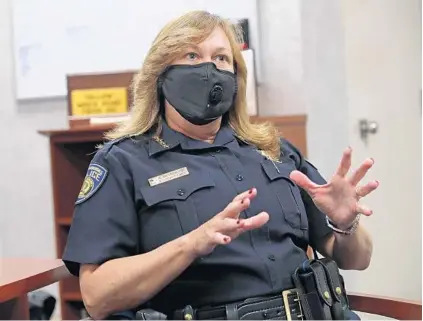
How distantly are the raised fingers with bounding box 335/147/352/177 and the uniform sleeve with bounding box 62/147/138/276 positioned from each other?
47cm

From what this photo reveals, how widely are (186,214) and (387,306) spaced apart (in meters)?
0.52

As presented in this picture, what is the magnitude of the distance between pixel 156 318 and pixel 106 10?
1954mm

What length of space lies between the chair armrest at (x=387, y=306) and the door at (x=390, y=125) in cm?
131

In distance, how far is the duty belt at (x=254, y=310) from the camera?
135 cm

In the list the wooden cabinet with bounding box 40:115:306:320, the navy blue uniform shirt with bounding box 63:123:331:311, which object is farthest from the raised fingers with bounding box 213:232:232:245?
the wooden cabinet with bounding box 40:115:306:320

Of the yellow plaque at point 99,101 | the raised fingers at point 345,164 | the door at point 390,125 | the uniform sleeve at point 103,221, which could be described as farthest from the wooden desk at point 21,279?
the door at point 390,125

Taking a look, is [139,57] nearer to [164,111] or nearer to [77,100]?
[77,100]

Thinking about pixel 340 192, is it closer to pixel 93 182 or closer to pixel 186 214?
pixel 186 214

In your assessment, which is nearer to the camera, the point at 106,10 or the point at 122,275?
the point at 122,275

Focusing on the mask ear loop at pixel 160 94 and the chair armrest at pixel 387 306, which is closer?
the chair armrest at pixel 387 306

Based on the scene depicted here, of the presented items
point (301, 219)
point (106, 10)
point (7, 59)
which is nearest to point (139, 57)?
point (106, 10)

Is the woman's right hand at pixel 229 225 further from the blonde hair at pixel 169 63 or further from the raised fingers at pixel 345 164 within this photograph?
the blonde hair at pixel 169 63

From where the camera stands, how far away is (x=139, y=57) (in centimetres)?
290

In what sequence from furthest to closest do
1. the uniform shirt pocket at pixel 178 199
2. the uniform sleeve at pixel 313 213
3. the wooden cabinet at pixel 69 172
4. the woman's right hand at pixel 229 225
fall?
the wooden cabinet at pixel 69 172 → the uniform sleeve at pixel 313 213 → the uniform shirt pocket at pixel 178 199 → the woman's right hand at pixel 229 225
